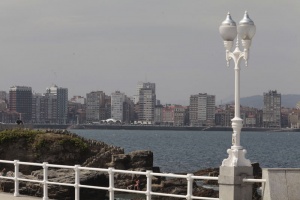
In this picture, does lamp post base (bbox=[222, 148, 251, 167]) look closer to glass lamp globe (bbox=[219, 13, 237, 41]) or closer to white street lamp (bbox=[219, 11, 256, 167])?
white street lamp (bbox=[219, 11, 256, 167])

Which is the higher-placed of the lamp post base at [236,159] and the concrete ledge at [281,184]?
the lamp post base at [236,159]

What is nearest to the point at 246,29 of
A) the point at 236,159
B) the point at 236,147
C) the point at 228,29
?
the point at 228,29

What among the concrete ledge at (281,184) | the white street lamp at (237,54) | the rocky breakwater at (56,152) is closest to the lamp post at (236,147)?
the white street lamp at (237,54)

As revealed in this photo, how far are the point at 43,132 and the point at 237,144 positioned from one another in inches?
2123

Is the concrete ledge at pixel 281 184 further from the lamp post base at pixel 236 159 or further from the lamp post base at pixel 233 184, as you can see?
the lamp post base at pixel 236 159

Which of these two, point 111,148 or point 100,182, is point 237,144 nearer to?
point 100,182

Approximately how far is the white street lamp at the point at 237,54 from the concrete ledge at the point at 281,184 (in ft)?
2.95

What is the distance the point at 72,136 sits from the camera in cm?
6869

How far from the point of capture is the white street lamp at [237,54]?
613 inches

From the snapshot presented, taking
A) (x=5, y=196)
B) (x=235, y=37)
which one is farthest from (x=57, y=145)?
(x=235, y=37)

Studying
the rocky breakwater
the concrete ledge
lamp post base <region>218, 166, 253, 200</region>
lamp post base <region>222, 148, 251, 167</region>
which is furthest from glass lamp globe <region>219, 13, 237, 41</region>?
the rocky breakwater

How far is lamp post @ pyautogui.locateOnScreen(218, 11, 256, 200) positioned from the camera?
15.2 metres

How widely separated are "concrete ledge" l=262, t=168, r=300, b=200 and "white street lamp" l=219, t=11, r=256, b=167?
90 centimetres

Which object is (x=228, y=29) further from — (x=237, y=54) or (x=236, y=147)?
(x=236, y=147)
